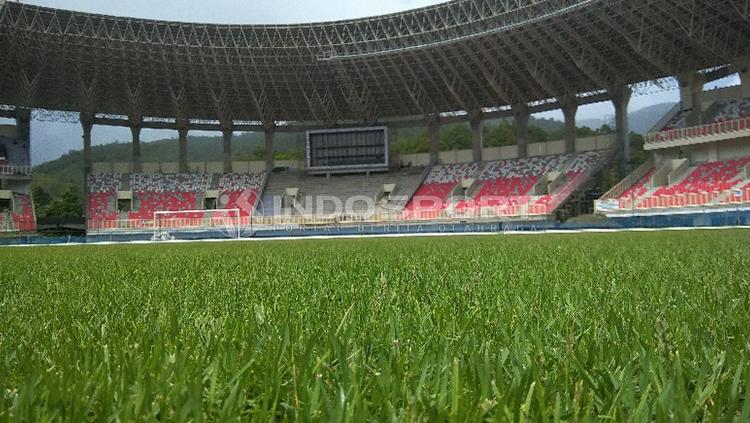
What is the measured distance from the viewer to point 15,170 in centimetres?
4612

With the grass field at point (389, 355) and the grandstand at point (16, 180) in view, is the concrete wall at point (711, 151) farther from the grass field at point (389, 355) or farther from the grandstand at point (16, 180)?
the grandstand at point (16, 180)

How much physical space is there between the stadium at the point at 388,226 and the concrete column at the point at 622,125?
0.54ft

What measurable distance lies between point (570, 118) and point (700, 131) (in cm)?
1050

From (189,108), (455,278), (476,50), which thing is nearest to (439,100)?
(476,50)

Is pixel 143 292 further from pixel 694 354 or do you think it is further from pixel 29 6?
pixel 29 6

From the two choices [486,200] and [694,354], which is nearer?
[694,354]

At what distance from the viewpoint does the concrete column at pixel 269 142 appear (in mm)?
53156

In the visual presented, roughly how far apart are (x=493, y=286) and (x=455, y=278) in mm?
568

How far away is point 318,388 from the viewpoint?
0.99 metres

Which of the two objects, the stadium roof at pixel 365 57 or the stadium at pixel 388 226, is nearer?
the stadium at pixel 388 226

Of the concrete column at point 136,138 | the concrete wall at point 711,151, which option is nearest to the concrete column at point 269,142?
the concrete column at point 136,138

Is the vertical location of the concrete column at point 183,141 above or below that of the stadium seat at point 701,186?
above

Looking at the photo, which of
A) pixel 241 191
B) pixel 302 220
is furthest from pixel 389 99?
pixel 241 191

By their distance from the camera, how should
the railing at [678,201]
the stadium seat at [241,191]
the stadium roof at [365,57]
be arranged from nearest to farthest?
1. the railing at [678,201]
2. the stadium roof at [365,57]
3. the stadium seat at [241,191]
